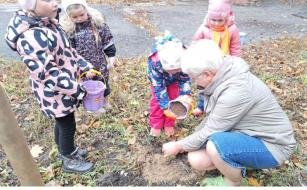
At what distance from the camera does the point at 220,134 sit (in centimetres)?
183

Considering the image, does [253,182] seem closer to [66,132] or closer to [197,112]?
[197,112]

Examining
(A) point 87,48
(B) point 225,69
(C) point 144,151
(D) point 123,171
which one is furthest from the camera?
(A) point 87,48

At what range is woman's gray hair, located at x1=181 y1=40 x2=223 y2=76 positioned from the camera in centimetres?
170

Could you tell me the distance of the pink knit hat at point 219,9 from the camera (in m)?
2.85

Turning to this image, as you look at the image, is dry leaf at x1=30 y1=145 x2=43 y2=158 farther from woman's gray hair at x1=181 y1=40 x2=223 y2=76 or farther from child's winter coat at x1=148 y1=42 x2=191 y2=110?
woman's gray hair at x1=181 y1=40 x2=223 y2=76

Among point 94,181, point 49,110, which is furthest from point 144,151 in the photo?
point 49,110

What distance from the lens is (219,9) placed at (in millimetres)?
2857

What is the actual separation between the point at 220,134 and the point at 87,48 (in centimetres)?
184

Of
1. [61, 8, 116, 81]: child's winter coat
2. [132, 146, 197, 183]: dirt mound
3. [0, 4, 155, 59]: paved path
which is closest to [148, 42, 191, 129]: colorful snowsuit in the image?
[132, 146, 197, 183]: dirt mound

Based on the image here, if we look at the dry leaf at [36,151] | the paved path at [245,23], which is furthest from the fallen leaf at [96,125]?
the paved path at [245,23]

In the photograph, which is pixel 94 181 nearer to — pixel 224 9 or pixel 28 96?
pixel 28 96

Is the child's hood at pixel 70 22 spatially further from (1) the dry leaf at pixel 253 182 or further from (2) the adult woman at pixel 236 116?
(1) the dry leaf at pixel 253 182

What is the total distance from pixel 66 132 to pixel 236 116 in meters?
1.45

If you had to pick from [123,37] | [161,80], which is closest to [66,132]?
[161,80]
